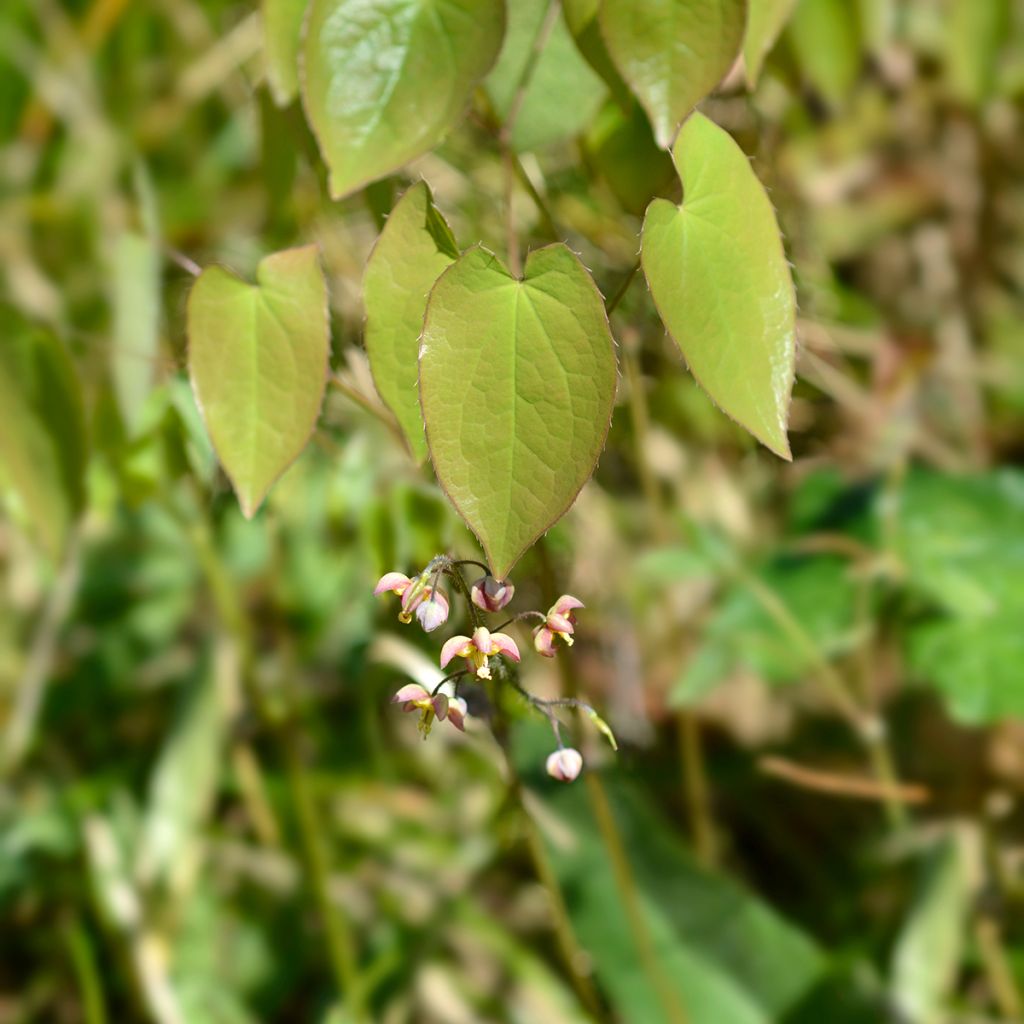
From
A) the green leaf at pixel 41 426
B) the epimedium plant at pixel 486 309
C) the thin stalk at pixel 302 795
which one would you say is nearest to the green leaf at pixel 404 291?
the epimedium plant at pixel 486 309

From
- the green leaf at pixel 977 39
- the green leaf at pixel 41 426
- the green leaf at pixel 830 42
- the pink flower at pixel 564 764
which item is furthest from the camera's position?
the green leaf at pixel 977 39

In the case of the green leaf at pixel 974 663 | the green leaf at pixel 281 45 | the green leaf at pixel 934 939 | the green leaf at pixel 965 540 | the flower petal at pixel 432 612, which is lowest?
the green leaf at pixel 934 939

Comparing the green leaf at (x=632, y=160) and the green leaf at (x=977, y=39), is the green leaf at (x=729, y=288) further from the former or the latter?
the green leaf at (x=977, y=39)

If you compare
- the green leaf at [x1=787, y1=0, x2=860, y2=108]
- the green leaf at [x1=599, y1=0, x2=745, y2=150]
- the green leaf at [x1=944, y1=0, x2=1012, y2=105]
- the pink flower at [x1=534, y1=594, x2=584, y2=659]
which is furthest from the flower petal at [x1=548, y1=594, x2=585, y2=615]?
the green leaf at [x1=944, y1=0, x2=1012, y2=105]

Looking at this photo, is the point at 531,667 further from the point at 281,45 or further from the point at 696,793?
the point at 281,45

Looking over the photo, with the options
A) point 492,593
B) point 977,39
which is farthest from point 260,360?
point 977,39
